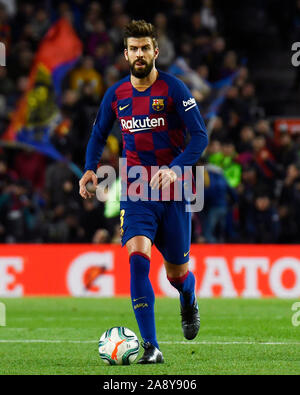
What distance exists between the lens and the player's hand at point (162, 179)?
702 cm

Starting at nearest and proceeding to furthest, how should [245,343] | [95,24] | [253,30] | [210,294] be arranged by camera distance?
[245,343] → [210,294] → [95,24] → [253,30]

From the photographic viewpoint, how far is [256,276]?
15219 mm

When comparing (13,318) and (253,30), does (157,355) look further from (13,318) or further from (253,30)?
(253,30)

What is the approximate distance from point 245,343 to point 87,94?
9.55 m

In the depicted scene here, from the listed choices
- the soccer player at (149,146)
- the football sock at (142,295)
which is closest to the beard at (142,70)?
the soccer player at (149,146)

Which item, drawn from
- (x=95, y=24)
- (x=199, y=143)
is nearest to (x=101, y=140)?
(x=199, y=143)

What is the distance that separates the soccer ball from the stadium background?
789cm

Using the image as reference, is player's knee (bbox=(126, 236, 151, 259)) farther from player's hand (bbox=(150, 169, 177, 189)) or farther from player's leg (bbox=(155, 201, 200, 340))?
player's hand (bbox=(150, 169, 177, 189))

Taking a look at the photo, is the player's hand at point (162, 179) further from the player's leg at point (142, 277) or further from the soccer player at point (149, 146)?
the player's leg at point (142, 277)

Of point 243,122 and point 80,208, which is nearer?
point 80,208

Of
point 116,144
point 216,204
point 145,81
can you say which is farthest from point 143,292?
point 116,144

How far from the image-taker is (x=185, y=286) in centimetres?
827

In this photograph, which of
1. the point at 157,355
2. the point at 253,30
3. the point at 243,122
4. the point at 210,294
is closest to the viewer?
the point at 157,355

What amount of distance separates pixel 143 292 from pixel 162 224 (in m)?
0.66
